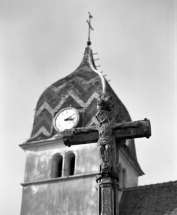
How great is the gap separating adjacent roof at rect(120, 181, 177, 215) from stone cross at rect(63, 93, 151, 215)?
373 inches

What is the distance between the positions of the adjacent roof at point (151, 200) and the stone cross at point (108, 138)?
373 inches

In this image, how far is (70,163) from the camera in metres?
20.3

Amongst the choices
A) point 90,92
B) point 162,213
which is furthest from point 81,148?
point 162,213

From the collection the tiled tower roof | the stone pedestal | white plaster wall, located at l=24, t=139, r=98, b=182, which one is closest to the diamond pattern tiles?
the tiled tower roof

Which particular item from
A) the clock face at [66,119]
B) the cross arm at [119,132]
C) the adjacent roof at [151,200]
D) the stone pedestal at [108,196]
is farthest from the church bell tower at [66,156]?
the stone pedestal at [108,196]

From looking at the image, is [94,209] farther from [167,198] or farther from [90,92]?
[90,92]

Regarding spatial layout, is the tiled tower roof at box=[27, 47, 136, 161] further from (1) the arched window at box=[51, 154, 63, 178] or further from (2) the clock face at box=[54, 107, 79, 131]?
(1) the arched window at box=[51, 154, 63, 178]

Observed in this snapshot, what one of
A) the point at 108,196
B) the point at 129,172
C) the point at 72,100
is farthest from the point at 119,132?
the point at 129,172

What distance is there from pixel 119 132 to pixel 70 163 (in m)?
12.1

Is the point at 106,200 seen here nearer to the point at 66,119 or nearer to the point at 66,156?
the point at 66,156

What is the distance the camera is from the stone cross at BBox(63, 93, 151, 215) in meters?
7.83

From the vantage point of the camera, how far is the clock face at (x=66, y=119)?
66.9ft

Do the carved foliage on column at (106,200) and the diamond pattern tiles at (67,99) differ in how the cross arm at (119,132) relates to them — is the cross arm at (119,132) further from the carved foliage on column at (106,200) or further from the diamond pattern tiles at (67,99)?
the diamond pattern tiles at (67,99)

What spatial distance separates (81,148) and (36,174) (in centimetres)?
188
